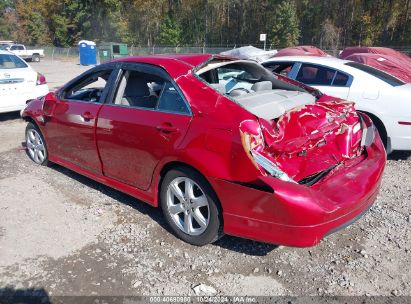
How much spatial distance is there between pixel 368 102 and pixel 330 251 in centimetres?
297

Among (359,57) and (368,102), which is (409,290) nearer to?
(368,102)

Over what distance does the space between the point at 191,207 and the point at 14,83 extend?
643cm

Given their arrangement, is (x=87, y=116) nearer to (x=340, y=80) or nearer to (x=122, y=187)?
(x=122, y=187)

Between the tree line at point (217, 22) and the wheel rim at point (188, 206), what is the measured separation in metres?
45.3

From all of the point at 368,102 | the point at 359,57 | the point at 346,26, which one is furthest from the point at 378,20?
the point at 368,102

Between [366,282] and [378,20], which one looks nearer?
[366,282]

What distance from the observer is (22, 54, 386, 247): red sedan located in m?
2.89

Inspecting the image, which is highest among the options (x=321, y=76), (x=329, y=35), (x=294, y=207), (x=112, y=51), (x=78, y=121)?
(x=329, y=35)

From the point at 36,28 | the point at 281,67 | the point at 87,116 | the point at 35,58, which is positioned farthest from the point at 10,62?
the point at 36,28

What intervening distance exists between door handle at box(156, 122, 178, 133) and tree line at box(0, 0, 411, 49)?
45.2 metres

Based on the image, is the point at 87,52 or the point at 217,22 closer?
the point at 87,52

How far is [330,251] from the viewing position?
3.45 metres

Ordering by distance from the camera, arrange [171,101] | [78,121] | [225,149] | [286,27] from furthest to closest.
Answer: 1. [286,27]
2. [78,121]
3. [171,101]
4. [225,149]

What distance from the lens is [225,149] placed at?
119 inches
